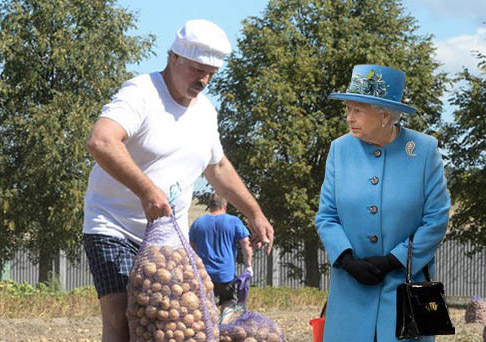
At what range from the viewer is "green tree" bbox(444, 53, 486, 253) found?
1008 inches

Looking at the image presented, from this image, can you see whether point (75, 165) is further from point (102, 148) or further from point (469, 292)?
point (102, 148)

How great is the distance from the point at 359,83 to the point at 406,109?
257 millimetres

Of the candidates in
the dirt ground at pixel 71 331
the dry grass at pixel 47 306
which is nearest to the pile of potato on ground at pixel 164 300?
the dirt ground at pixel 71 331

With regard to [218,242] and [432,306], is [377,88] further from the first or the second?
[218,242]

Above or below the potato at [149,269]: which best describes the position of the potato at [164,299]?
below

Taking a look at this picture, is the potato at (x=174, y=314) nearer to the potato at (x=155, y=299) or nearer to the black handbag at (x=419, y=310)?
the potato at (x=155, y=299)

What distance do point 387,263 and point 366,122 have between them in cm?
67

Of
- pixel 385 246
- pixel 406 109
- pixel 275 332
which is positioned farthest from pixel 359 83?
pixel 275 332

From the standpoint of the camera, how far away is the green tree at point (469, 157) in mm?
25594

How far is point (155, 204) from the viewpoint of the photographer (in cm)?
390

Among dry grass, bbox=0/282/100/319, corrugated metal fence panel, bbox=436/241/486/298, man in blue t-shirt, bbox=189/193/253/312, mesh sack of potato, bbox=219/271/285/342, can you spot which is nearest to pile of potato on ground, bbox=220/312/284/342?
mesh sack of potato, bbox=219/271/285/342

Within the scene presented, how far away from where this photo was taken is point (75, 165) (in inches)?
1053

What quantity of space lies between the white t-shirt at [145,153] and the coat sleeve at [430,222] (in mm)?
1050

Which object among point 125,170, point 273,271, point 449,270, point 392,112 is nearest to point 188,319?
point 125,170
